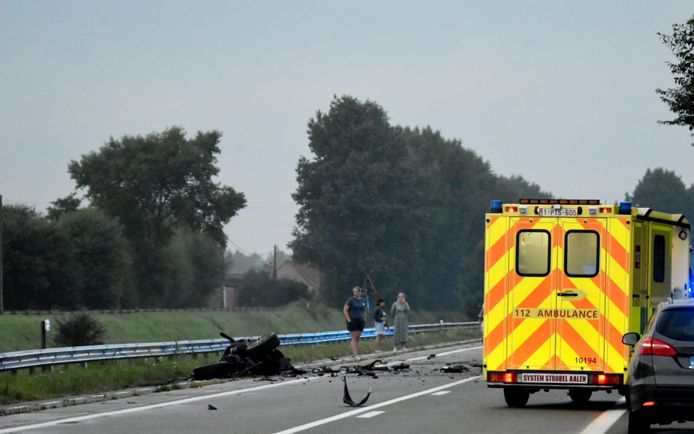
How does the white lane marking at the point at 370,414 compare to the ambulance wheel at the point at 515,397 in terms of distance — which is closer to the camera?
the white lane marking at the point at 370,414

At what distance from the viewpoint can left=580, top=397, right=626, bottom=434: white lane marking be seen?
16.3 m

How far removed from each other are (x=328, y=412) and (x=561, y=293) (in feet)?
10.5

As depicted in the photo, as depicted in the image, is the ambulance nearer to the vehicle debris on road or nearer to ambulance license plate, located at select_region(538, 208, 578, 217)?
ambulance license plate, located at select_region(538, 208, 578, 217)

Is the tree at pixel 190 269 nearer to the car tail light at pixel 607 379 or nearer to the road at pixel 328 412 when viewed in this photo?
the road at pixel 328 412

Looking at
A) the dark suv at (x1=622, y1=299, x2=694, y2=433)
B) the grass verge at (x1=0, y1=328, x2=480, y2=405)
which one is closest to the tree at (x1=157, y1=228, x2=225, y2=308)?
the grass verge at (x1=0, y1=328, x2=480, y2=405)

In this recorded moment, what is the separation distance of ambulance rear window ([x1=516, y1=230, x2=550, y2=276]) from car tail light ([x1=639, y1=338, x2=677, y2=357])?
4722 mm

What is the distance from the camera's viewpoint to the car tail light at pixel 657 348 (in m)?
14.4

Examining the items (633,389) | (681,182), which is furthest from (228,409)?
(681,182)

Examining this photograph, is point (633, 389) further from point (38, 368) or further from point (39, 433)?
point (38, 368)

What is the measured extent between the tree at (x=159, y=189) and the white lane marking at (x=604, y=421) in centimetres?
8345

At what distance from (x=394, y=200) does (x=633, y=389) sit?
297 ft

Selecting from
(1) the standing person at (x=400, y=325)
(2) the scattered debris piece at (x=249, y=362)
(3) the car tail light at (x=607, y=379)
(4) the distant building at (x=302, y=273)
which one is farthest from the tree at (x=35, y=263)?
(4) the distant building at (x=302, y=273)

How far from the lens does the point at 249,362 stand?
90.8 ft

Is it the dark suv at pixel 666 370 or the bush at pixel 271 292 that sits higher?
the dark suv at pixel 666 370
